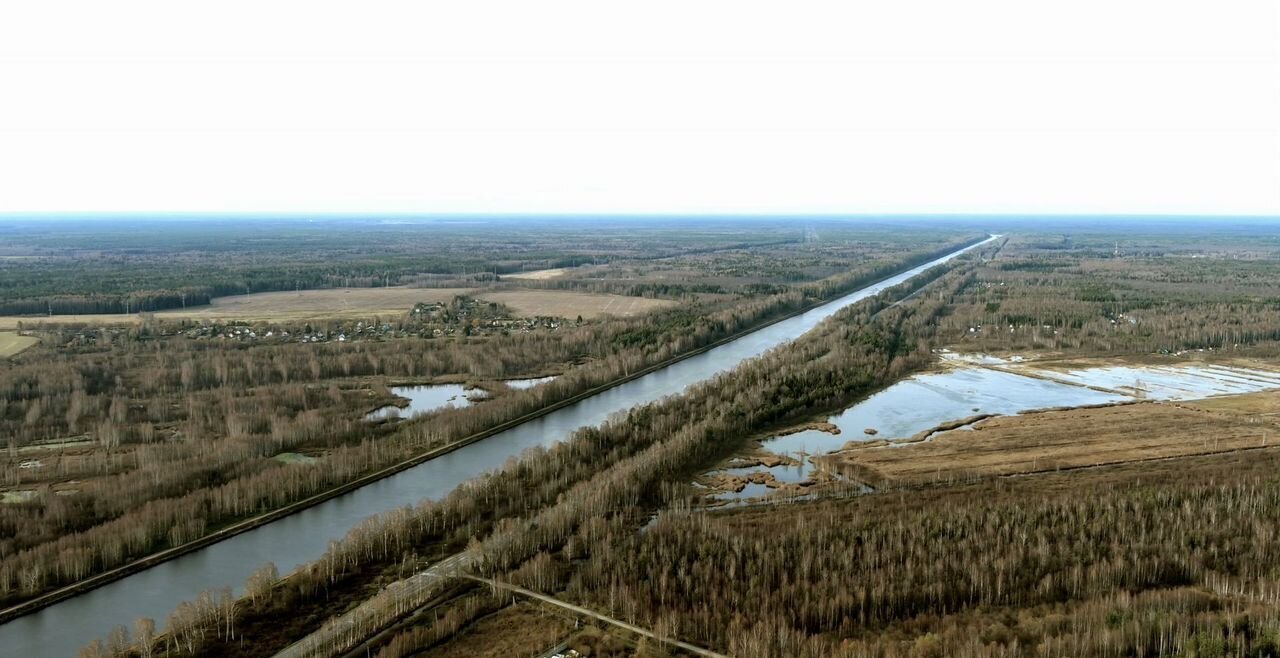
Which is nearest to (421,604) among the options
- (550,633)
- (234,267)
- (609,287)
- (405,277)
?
(550,633)

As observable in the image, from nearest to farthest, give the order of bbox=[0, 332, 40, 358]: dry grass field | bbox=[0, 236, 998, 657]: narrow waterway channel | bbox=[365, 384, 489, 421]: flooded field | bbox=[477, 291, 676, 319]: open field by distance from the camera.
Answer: bbox=[0, 236, 998, 657]: narrow waterway channel < bbox=[365, 384, 489, 421]: flooded field < bbox=[0, 332, 40, 358]: dry grass field < bbox=[477, 291, 676, 319]: open field

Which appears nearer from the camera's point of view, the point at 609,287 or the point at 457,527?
the point at 457,527

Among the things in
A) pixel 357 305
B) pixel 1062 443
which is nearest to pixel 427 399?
pixel 1062 443

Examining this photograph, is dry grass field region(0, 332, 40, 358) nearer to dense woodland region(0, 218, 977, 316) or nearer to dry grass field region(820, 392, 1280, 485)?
dense woodland region(0, 218, 977, 316)

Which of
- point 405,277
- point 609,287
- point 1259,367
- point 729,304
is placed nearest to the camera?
point 1259,367

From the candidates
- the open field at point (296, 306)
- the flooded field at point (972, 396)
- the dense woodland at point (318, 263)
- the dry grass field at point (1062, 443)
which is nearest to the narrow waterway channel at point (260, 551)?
the flooded field at point (972, 396)

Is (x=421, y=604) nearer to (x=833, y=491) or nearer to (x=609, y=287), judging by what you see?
(x=833, y=491)

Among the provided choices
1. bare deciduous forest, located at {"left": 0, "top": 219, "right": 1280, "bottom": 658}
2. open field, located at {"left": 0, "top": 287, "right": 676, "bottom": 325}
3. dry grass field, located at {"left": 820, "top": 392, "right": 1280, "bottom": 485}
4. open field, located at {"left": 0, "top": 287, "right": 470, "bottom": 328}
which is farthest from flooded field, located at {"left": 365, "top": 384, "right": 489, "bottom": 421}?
open field, located at {"left": 0, "top": 287, "right": 470, "bottom": 328}
